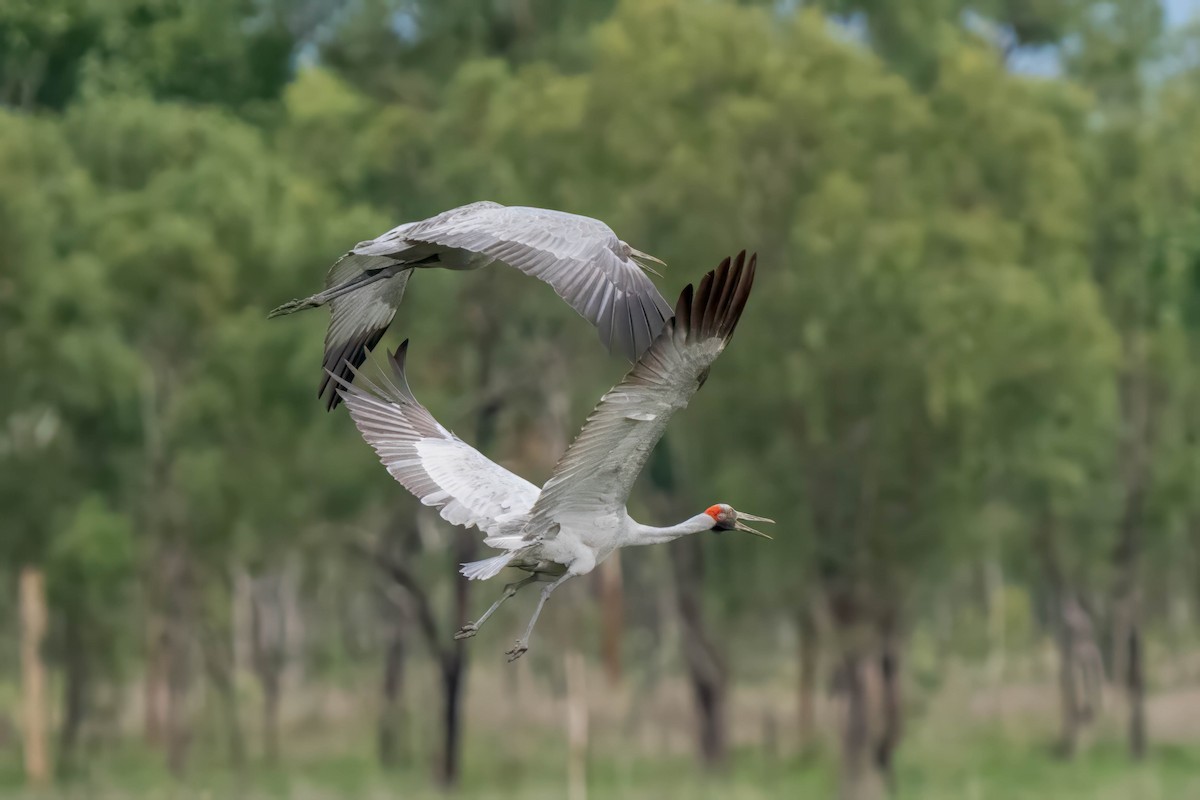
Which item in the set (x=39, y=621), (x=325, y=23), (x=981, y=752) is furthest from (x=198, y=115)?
(x=981, y=752)

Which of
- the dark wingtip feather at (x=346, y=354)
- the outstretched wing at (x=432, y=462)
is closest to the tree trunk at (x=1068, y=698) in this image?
the outstretched wing at (x=432, y=462)

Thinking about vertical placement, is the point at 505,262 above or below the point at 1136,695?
above

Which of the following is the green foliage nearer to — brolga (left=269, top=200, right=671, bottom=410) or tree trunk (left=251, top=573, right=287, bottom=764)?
tree trunk (left=251, top=573, right=287, bottom=764)

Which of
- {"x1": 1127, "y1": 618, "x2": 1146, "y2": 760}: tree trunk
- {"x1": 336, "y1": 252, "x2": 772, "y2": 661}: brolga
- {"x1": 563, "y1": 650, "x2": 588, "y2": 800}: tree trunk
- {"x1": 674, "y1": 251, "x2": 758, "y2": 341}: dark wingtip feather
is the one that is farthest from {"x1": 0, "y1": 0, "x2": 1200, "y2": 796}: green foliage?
{"x1": 674, "y1": 251, "x2": 758, "y2": 341}: dark wingtip feather

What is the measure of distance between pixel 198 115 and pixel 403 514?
7336 mm

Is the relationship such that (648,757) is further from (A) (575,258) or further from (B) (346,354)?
(A) (575,258)

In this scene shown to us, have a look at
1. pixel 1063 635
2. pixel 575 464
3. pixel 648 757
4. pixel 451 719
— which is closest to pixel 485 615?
pixel 575 464

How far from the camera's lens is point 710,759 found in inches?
1702

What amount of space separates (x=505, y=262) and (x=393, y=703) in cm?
3224

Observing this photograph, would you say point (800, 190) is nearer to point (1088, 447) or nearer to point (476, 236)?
point (1088, 447)

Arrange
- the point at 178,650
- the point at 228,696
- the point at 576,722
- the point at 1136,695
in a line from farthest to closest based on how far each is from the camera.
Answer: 1. the point at 1136,695
2. the point at 576,722
3. the point at 228,696
4. the point at 178,650

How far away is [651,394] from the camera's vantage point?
43.3 feet

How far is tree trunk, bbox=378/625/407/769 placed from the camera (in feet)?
150

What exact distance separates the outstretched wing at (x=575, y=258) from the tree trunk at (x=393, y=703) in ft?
103
